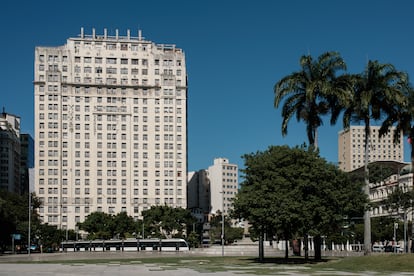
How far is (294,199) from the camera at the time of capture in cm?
4997

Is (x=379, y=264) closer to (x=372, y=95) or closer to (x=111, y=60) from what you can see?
(x=372, y=95)

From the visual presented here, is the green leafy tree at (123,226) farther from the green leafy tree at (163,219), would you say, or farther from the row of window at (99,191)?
the row of window at (99,191)

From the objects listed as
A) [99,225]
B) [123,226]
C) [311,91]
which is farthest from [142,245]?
[311,91]

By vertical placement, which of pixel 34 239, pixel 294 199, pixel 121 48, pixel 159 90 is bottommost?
pixel 34 239

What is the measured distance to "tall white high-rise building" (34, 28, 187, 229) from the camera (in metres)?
179

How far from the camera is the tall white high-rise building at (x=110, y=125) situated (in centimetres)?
17900

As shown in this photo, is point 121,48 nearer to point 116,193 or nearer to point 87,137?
point 87,137

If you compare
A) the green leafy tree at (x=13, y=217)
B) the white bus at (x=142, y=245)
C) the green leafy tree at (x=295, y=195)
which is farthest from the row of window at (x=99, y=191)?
the green leafy tree at (x=295, y=195)

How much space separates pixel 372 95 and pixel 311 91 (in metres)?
5.31

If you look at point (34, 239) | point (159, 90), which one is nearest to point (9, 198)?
point (34, 239)

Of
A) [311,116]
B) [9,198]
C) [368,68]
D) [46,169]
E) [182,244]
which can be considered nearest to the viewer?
[368,68]

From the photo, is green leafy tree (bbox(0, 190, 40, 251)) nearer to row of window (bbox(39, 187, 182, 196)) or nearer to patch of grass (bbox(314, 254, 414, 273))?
row of window (bbox(39, 187, 182, 196))

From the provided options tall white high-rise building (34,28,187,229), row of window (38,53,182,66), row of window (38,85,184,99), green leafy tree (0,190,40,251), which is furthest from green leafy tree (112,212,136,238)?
row of window (38,53,182,66)

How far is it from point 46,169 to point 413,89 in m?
139
